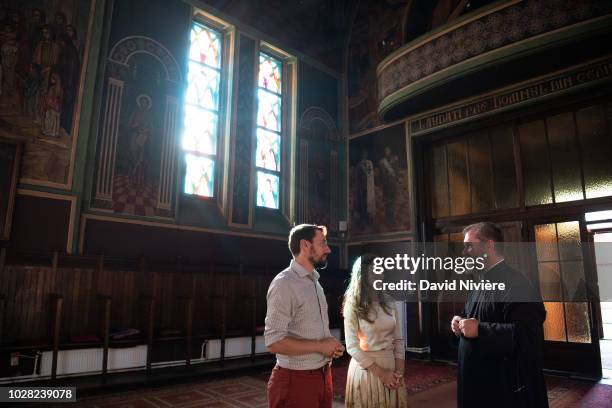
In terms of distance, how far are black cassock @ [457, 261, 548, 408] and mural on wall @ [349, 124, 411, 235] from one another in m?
6.46

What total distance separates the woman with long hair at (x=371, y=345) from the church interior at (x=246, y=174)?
245 centimetres

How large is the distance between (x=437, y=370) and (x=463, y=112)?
4.74 metres

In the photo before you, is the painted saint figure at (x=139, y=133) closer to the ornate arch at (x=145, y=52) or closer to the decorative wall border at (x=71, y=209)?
the ornate arch at (x=145, y=52)

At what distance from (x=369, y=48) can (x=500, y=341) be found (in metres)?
8.96

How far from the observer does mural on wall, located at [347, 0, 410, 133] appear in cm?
936

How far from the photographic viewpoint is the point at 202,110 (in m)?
8.09

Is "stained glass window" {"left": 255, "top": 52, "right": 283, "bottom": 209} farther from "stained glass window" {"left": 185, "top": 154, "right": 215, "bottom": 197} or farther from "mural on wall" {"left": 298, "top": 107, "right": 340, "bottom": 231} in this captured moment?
"stained glass window" {"left": 185, "top": 154, "right": 215, "bottom": 197}

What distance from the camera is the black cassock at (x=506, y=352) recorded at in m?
2.05

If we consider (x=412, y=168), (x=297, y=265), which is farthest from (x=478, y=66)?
(x=297, y=265)

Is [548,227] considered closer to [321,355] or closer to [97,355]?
[321,355]

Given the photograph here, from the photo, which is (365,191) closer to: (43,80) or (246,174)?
(246,174)

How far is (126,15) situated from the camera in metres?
6.99

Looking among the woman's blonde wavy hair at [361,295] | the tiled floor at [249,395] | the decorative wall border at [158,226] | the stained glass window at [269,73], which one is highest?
the stained glass window at [269,73]

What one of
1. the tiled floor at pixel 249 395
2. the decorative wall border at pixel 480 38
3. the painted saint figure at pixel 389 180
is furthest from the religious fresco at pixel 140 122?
the painted saint figure at pixel 389 180
